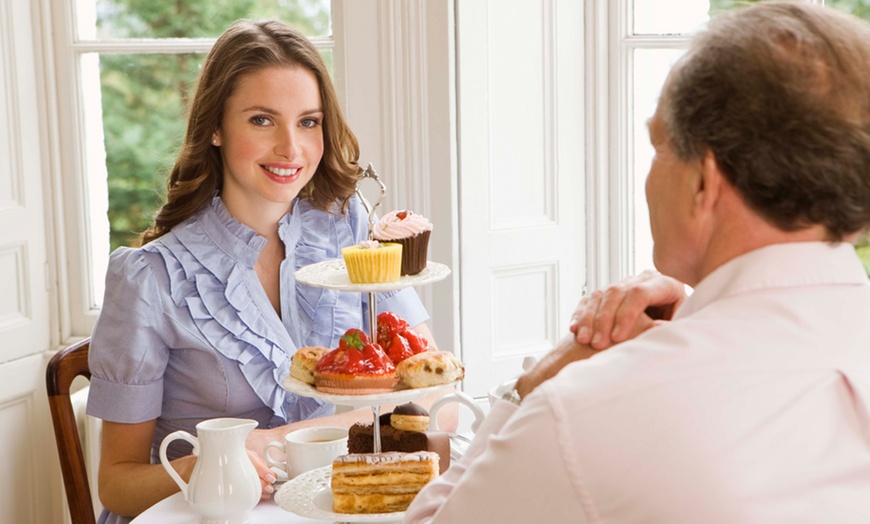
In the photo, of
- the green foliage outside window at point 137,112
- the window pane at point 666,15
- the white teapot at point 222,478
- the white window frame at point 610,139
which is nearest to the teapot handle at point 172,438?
the white teapot at point 222,478

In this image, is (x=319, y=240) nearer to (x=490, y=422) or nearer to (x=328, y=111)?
(x=328, y=111)

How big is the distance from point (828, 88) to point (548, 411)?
39 centimetres

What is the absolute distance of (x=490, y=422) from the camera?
1.18 metres

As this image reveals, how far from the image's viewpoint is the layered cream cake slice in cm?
153

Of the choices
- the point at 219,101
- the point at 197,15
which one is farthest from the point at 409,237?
the point at 197,15

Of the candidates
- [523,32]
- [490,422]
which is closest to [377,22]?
[523,32]

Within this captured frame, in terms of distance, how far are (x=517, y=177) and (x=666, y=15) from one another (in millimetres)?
665

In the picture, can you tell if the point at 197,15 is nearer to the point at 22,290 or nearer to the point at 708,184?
the point at 22,290

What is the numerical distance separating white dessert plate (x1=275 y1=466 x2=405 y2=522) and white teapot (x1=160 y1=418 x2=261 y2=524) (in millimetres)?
59

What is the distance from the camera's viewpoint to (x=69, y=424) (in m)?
2.37

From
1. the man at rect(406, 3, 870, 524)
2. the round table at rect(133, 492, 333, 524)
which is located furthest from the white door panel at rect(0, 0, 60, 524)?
the man at rect(406, 3, 870, 524)

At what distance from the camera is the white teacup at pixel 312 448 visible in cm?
177

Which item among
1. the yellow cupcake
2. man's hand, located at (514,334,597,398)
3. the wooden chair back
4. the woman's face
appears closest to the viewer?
man's hand, located at (514,334,597,398)

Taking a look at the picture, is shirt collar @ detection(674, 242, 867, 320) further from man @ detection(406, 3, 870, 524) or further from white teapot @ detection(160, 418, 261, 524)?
white teapot @ detection(160, 418, 261, 524)
